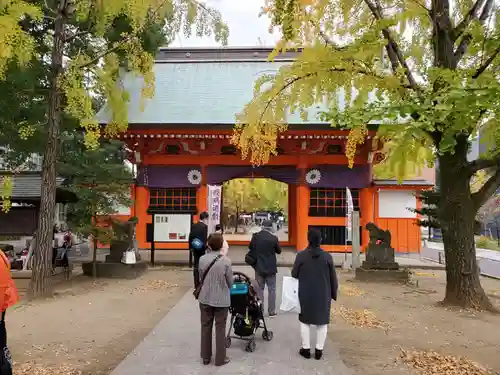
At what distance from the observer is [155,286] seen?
9688 millimetres

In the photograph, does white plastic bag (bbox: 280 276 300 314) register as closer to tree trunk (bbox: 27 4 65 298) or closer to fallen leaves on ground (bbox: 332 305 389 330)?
fallen leaves on ground (bbox: 332 305 389 330)

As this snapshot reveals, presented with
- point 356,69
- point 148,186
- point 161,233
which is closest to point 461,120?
point 356,69

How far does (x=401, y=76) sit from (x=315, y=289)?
463 cm

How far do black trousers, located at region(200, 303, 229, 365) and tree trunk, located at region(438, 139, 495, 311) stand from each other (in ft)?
17.8

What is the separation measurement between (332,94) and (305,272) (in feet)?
15.4

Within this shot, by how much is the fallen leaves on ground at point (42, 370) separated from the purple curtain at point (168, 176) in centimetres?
1099

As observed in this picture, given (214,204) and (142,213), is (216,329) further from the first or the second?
(142,213)

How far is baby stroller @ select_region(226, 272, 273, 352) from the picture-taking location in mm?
4887

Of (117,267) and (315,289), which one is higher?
(315,289)

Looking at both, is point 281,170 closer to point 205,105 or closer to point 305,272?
point 205,105

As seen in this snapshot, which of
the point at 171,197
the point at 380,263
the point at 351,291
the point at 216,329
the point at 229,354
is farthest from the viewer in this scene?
the point at 171,197

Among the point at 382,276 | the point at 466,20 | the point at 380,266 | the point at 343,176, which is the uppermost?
the point at 466,20

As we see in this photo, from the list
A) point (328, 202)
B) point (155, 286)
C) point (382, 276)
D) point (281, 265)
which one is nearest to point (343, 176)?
point (328, 202)

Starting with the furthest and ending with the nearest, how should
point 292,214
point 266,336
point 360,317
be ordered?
point 292,214 → point 360,317 → point 266,336
